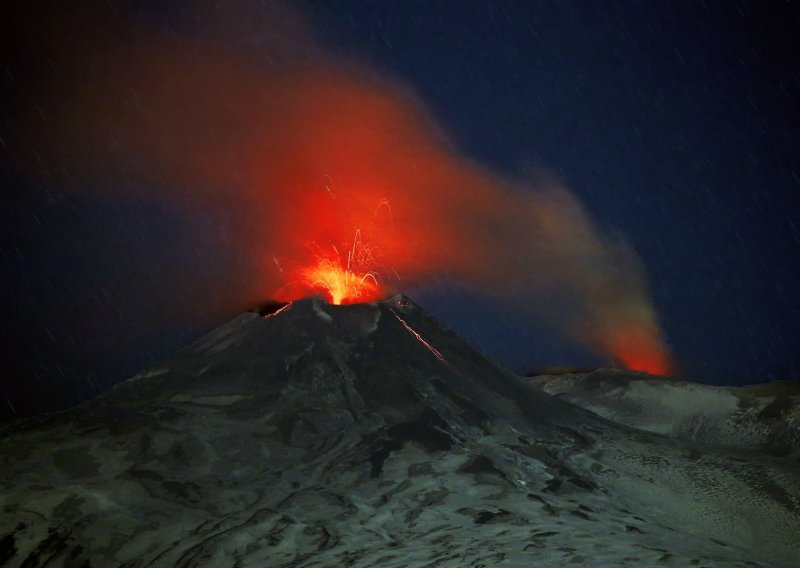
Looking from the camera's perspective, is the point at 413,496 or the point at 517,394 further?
the point at 517,394

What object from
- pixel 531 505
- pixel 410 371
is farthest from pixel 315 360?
pixel 531 505

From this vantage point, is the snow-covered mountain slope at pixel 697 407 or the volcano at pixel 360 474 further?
the snow-covered mountain slope at pixel 697 407

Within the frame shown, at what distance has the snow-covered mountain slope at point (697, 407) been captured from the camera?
6209cm

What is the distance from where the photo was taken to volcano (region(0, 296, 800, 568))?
19875 millimetres

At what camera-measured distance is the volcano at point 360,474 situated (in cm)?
1988

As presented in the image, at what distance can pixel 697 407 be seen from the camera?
247 feet

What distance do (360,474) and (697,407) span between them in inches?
2398

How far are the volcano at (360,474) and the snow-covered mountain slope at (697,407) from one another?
1107 inches

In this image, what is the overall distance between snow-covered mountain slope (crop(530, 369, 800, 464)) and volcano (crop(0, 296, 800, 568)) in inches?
1107

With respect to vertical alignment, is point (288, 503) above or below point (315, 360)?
below

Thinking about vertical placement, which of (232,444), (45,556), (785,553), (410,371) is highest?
(410,371)

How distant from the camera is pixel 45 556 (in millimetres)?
21031

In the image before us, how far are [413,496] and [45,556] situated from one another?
1335 cm

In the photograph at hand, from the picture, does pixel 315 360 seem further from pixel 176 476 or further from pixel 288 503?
pixel 288 503
